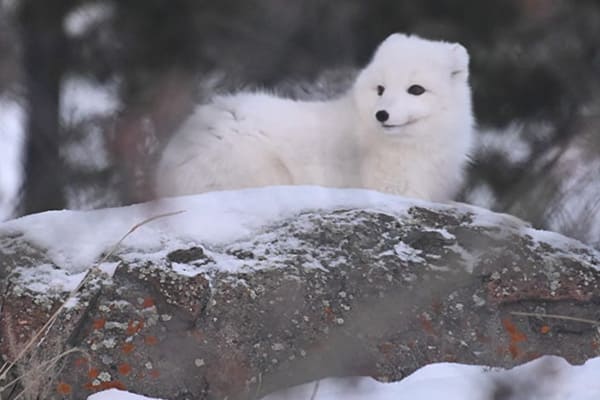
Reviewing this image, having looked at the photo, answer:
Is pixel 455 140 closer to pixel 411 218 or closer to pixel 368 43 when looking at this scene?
pixel 368 43

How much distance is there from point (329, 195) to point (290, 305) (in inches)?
29.3

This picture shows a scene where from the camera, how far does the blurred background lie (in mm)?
2131

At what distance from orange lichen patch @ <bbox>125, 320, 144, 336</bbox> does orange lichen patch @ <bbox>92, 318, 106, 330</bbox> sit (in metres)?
0.09

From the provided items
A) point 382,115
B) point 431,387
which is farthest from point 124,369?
point 382,115

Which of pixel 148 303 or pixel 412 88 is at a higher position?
pixel 412 88

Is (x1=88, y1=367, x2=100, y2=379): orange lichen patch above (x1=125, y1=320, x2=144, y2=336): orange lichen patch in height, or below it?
below

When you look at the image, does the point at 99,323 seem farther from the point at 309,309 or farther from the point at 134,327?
the point at 309,309

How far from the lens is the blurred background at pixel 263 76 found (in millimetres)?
2131

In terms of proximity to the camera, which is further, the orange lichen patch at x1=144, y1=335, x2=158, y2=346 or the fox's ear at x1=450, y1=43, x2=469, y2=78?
the fox's ear at x1=450, y1=43, x2=469, y2=78

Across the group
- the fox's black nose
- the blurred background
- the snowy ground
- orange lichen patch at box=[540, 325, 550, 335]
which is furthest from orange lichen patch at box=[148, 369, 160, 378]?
the fox's black nose

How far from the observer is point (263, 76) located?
616 centimetres

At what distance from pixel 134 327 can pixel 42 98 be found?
4.75 ft

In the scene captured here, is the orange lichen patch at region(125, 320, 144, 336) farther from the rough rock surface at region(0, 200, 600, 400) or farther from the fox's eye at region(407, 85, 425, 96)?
the fox's eye at region(407, 85, 425, 96)

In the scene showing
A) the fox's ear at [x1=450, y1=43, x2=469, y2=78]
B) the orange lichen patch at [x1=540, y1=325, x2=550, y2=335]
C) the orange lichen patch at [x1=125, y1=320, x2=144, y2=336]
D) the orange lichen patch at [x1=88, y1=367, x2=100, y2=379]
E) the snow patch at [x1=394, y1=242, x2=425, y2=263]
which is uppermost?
the fox's ear at [x1=450, y1=43, x2=469, y2=78]
